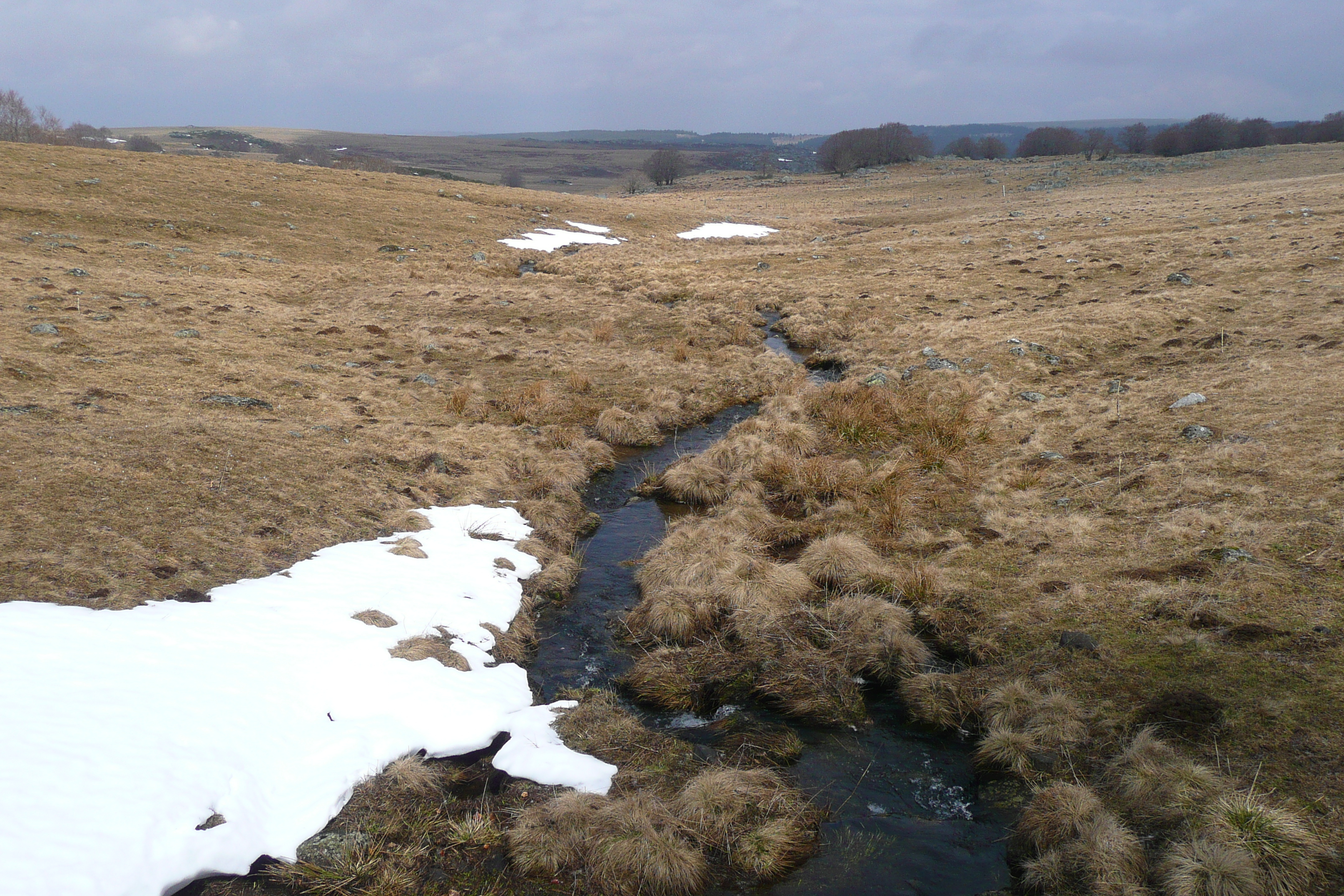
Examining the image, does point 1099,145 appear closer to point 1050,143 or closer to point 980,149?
point 1050,143

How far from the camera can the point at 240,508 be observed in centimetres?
1054

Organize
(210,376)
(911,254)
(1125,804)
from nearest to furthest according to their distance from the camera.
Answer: (1125,804) → (210,376) → (911,254)

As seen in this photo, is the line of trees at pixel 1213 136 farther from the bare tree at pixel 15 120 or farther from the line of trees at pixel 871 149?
the bare tree at pixel 15 120

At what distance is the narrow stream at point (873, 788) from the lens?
20.1ft

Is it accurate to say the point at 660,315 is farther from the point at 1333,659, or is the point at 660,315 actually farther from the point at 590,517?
the point at 1333,659

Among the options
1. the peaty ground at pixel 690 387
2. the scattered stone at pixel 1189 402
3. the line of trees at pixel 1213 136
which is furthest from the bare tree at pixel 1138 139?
the scattered stone at pixel 1189 402

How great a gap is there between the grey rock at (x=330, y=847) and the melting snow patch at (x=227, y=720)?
0.08 m

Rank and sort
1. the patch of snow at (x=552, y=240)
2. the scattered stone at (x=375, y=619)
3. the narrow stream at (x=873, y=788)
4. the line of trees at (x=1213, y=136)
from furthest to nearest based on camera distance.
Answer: the line of trees at (x=1213, y=136), the patch of snow at (x=552, y=240), the scattered stone at (x=375, y=619), the narrow stream at (x=873, y=788)

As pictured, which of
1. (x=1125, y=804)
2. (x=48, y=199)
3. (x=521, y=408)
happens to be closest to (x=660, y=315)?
(x=521, y=408)

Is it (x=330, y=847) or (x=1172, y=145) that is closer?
(x=330, y=847)

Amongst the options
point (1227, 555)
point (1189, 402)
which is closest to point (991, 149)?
A: point (1189, 402)

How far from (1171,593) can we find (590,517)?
30.0 feet

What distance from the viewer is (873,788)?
23.5ft

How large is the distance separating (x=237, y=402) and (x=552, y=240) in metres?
30.2
